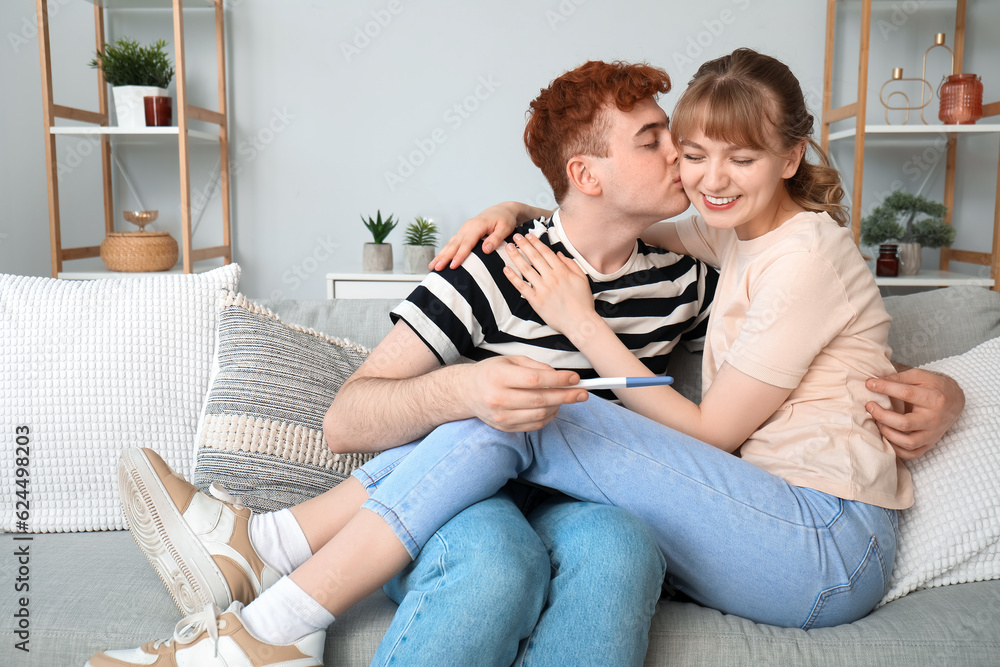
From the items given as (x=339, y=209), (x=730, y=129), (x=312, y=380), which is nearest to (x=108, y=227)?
(x=339, y=209)

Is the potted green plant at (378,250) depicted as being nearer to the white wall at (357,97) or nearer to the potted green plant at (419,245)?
the potted green plant at (419,245)

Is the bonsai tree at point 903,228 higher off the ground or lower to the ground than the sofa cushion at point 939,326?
higher

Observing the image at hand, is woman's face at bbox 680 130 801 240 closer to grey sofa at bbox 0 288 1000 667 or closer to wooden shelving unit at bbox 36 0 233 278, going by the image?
grey sofa at bbox 0 288 1000 667

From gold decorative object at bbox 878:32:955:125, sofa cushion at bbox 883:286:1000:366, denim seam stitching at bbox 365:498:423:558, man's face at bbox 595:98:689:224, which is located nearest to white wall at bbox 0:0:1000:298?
gold decorative object at bbox 878:32:955:125

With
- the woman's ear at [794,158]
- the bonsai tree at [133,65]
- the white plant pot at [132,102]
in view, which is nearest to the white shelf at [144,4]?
the bonsai tree at [133,65]

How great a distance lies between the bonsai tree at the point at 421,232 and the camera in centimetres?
Result: 268

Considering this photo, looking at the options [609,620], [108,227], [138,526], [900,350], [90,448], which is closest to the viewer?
[609,620]

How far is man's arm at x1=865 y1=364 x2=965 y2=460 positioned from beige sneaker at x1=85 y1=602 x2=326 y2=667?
81cm

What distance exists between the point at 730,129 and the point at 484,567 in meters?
0.68

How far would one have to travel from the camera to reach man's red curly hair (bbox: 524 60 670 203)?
4.05ft

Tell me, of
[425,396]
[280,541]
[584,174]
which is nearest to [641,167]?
[584,174]

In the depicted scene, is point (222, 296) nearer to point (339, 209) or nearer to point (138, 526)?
point (138, 526)

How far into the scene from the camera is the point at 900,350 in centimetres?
140

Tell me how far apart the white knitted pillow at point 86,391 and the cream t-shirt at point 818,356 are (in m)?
0.92
